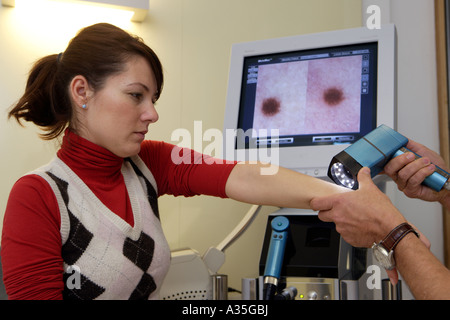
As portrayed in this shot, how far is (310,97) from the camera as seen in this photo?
1562 millimetres

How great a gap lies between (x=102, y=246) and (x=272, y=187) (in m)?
0.47

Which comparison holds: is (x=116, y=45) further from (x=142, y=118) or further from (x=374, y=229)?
(x=374, y=229)

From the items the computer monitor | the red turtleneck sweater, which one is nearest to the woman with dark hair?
the red turtleneck sweater

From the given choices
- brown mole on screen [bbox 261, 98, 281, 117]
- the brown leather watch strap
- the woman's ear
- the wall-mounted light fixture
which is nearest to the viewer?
the brown leather watch strap

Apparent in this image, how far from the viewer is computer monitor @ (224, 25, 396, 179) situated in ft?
4.89

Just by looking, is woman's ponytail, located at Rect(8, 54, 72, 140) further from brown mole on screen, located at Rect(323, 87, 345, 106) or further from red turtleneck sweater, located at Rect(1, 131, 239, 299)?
brown mole on screen, located at Rect(323, 87, 345, 106)

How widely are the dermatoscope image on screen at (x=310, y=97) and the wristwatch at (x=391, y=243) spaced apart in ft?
1.66

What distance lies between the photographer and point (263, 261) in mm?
1419

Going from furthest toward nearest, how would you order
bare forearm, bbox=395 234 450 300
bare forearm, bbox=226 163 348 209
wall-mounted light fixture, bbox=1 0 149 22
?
wall-mounted light fixture, bbox=1 0 149 22
bare forearm, bbox=226 163 348 209
bare forearm, bbox=395 234 450 300

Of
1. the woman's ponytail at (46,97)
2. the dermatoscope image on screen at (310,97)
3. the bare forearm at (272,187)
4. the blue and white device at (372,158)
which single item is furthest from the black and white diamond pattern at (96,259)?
the dermatoscope image on screen at (310,97)

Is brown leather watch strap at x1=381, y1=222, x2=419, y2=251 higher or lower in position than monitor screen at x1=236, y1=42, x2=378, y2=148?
lower

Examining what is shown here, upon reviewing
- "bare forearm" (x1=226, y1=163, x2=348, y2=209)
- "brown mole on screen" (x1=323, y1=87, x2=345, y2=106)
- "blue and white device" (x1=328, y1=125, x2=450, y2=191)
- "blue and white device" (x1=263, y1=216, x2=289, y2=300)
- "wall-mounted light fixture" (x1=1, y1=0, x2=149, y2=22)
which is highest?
"wall-mounted light fixture" (x1=1, y1=0, x2=149, y2=22)

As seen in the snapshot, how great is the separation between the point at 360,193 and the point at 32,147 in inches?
46.2

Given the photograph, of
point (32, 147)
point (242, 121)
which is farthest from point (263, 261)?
point (32, 147)
